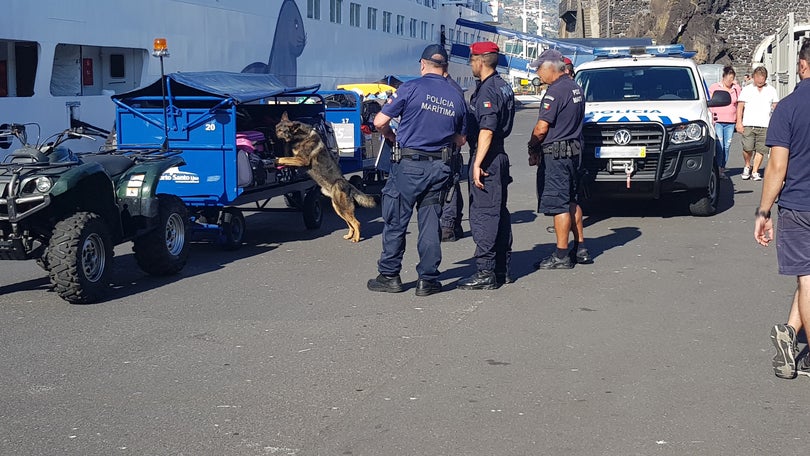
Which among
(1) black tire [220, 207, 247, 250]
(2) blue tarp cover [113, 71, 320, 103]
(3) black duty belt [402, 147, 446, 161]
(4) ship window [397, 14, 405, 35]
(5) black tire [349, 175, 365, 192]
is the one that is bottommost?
(1) black tire [220, 207, 247, 250]

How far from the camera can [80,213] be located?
25.8 ft

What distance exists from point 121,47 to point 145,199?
14.0 metres

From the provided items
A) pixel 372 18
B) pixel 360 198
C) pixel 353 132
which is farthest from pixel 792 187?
pixel 372 18

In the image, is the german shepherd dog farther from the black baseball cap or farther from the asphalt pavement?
the black baseball cap

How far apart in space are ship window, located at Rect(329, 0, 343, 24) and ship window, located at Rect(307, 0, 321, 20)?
1142mm

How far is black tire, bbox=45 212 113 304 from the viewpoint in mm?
7508

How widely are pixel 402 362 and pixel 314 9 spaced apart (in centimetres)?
3031

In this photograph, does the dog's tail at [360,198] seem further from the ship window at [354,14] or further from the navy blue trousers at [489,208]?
the ship window at [354,14]

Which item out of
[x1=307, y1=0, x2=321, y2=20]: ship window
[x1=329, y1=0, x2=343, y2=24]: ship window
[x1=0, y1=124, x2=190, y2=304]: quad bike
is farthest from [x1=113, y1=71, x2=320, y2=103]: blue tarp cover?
[x1=329, y1=0, x2=343, y2=24]: ship window

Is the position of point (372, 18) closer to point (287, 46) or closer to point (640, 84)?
point (287, 46)

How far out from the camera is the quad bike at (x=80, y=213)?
754cm

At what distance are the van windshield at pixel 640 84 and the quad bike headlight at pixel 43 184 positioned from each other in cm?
753

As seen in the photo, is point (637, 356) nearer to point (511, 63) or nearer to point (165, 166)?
point (165, 166)

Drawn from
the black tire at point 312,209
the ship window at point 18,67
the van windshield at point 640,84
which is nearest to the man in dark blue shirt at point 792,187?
the black tire at point 312,209
